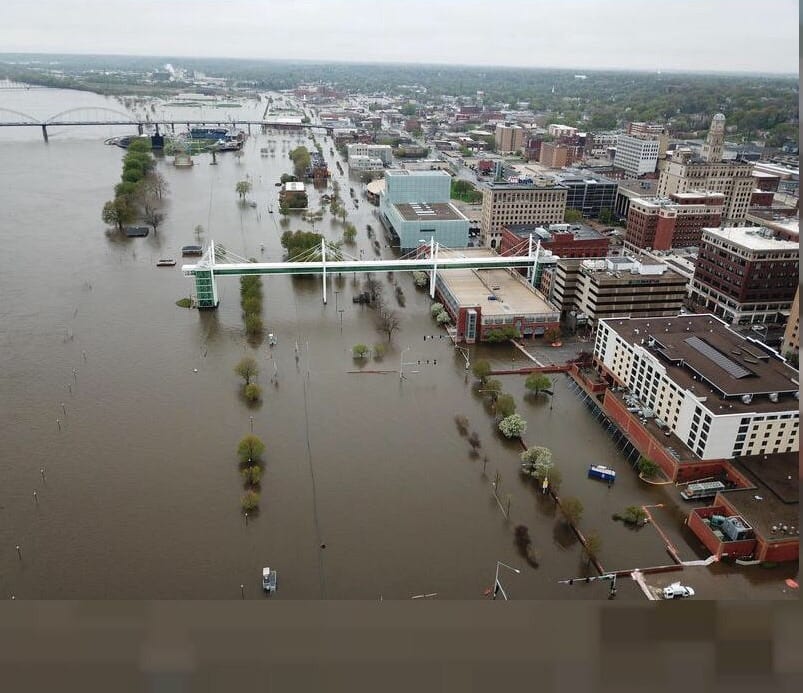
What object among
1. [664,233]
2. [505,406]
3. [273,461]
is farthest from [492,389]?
[664,233]

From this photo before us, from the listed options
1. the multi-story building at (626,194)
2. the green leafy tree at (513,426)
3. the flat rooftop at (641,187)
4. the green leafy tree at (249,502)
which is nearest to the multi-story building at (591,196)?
the multi-story building at (626,194)

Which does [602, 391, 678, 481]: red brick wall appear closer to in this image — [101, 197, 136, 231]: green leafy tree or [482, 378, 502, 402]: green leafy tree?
[482, 378, 502, 402]: green leafy tree

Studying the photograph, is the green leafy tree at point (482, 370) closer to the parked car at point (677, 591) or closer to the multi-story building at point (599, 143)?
the parked car at point (677, 591)

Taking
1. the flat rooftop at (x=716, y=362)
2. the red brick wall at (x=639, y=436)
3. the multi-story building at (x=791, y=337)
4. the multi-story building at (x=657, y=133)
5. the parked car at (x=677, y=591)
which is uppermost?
the multi-story building at (x=657, y=133)

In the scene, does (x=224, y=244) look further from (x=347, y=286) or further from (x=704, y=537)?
(x=704, y=537)

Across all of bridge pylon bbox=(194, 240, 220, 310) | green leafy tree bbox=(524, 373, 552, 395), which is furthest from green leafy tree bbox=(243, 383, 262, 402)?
green leafy tree bbox=(524, 373, 552, 395)

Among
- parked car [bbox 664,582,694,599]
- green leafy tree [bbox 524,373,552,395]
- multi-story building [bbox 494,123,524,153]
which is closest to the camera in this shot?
parked car [bbox 664,582,694,599]

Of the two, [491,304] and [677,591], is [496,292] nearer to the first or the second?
[491,304]
